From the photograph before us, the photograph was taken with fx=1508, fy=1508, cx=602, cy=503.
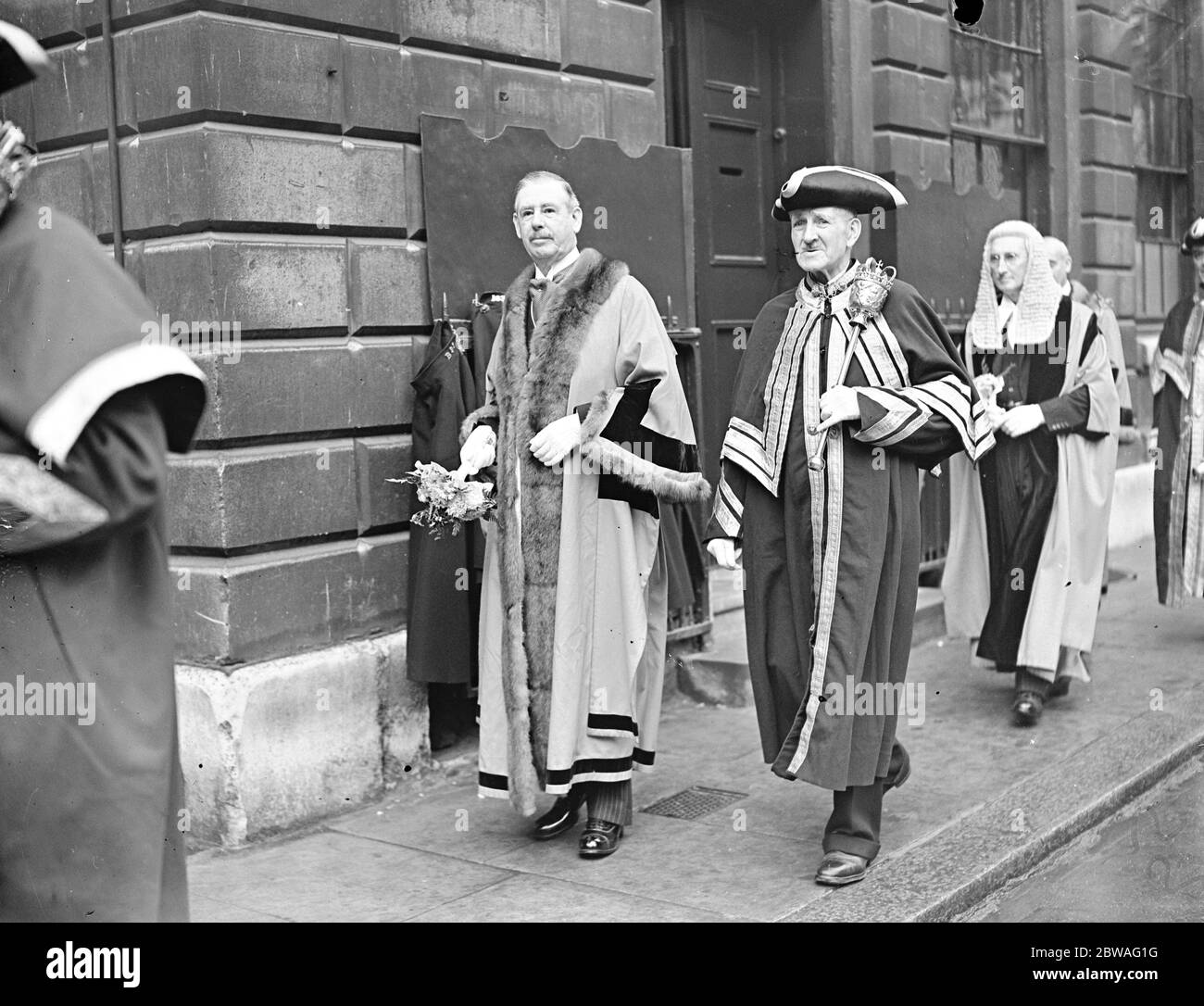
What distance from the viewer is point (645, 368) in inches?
186

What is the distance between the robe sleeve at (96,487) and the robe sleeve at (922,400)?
258cm

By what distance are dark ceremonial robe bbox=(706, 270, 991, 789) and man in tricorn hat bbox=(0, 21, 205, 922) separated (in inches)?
95.5

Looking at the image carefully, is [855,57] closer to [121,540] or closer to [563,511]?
[563,511]

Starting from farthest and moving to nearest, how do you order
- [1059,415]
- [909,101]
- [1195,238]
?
[909,101]
[1195,238]
[1059,415]

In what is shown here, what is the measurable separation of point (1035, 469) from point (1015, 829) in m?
2.16

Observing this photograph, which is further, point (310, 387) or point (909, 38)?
point (909, 38)

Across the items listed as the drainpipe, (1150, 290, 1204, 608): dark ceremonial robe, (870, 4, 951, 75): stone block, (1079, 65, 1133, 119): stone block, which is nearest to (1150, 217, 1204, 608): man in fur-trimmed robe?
(1150, 290, 1204, 608): dark ceremonial robe

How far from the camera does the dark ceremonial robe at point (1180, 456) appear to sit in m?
7.87

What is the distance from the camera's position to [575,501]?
4.76 m

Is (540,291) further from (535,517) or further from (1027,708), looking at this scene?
(1027,708)

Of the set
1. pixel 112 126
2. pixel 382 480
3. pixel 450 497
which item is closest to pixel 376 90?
pixel 112 126

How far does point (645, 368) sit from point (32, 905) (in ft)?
8.98
